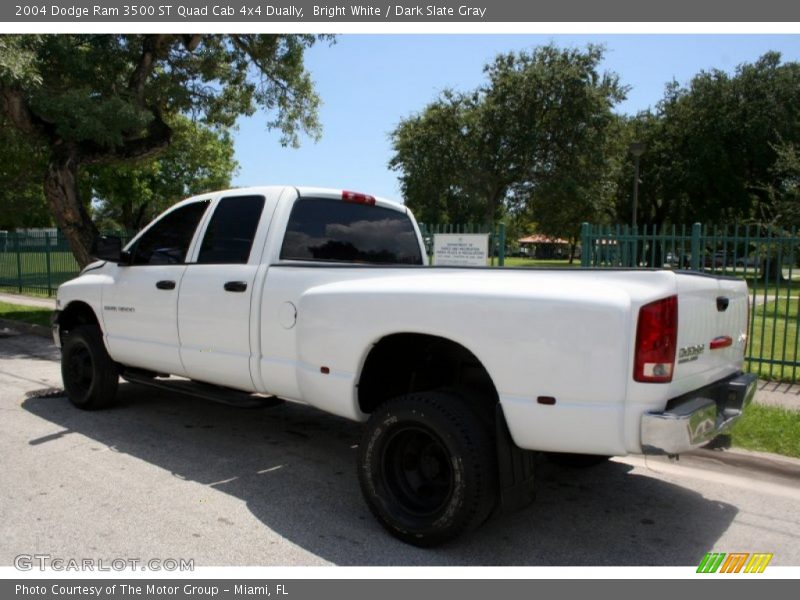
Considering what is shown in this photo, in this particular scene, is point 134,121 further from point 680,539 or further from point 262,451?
point 680,539

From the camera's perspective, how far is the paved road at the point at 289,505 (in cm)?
356

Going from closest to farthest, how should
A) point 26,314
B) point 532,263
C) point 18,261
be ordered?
point 26,314
point 18,261
point 532,263

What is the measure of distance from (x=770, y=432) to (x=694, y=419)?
9.79ft

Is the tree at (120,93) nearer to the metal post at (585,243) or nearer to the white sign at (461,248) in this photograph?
the white sign at (461,248)

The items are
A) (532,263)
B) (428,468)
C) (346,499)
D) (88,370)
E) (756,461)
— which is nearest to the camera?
(428,468)

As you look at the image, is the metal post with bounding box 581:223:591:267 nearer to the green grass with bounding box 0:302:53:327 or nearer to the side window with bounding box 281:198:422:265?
the side window with bounding box 281:198:422:265

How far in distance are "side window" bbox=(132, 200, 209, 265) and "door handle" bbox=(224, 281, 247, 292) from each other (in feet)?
2.71

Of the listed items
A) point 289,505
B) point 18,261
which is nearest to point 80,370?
point 289,505

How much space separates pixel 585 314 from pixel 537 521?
167 cm

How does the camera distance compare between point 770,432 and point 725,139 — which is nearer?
point 770,432

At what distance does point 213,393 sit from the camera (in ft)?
16.6

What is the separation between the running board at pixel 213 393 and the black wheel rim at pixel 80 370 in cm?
53

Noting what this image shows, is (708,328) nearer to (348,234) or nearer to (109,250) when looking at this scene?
(348,234)

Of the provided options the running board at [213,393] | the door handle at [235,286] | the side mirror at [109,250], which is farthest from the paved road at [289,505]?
the side mirror at [109,250]
